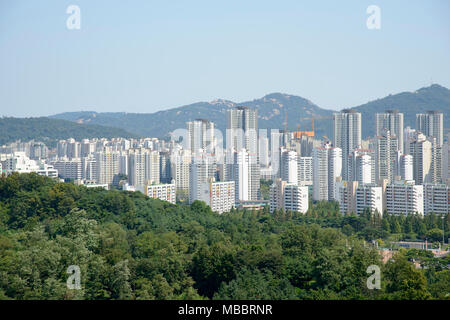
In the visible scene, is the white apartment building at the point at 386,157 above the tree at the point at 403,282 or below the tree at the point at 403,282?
above

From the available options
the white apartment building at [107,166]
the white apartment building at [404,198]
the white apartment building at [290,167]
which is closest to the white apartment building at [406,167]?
the white apartment building at [290,167]

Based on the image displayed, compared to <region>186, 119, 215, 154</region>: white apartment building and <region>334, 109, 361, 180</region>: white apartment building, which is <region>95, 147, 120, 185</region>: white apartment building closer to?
<region>186, 119, 215, 154</region>: white apartment building

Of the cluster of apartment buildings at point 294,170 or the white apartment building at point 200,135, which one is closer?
the cluster of apartment buildings at point 294,170

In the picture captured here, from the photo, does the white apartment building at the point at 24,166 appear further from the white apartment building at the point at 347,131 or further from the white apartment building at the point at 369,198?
the white apartment building at the point at 347,131

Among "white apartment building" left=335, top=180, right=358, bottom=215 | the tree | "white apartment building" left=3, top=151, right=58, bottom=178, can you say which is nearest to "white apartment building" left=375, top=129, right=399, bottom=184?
"white apartment building" left=335, top=180, right=358, bottom=215
